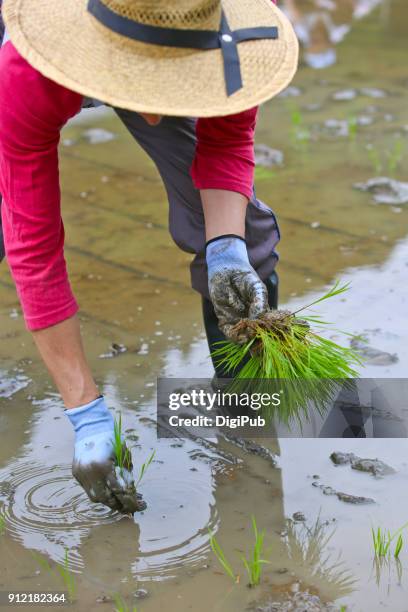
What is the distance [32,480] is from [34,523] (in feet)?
0.59

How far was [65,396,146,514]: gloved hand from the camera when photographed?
2387mm

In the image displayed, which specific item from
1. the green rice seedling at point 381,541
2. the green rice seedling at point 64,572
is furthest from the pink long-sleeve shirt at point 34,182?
the green rice seedling at point 381,541

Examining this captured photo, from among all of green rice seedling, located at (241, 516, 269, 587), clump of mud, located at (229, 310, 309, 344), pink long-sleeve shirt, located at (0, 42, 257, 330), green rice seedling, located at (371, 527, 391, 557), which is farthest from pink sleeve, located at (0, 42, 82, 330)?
green rice seedling, located at (371, 527, 391, 557)

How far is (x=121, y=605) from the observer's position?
7.30 feet

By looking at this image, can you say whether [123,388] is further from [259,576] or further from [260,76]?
[260,76]

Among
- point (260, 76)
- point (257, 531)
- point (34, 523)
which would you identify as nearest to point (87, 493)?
point (34, 523)

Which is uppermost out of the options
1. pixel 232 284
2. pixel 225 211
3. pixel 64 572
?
pixel 225 211

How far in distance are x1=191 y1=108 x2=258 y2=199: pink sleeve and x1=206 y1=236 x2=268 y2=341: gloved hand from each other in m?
0.14

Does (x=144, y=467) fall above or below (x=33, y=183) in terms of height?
below

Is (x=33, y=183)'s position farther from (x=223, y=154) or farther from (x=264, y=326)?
(x=264, y=326)

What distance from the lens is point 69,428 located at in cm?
291

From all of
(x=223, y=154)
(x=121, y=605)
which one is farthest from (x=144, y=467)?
(x=223, y=154)

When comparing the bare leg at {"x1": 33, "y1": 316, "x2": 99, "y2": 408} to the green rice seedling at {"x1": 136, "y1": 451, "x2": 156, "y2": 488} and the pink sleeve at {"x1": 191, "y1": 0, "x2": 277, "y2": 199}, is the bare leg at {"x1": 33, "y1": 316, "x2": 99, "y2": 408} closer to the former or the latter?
the green rice seedling at {"x1": 136, "y1": 451, "x2": 156, "y2": 488}

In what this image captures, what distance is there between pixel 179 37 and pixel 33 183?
486 millimetres
